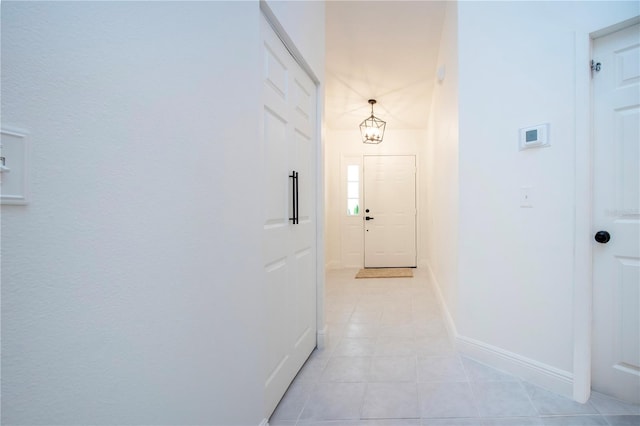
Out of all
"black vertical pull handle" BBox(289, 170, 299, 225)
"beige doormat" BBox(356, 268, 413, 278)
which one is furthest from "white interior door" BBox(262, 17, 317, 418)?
"beige doormat" BBox(356, 268, 413, 278)

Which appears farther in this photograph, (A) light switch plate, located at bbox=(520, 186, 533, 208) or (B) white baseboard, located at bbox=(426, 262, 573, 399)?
(A) light switch plate, located at bbox=(520, 186, 533, 208)

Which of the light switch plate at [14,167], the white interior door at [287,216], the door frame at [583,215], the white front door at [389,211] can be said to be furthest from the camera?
the white front door at [389,211]

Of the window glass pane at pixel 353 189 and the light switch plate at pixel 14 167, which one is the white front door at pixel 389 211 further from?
the light switch plate at pixel 14 167

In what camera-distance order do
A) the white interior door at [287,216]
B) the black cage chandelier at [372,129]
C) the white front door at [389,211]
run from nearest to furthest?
the white interior door at [287,216], the black cage chandelier at [372,129], the white front door at [389,211]

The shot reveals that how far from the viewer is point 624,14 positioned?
1.62m

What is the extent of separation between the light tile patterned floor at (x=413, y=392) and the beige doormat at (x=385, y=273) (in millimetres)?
2222

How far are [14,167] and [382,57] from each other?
372 cm

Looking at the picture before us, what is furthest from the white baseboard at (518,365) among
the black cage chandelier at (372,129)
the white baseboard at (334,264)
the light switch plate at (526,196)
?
the white baseboard at (334,264)

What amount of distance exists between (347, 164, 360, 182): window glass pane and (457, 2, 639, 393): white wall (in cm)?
362

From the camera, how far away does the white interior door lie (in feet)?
5.21

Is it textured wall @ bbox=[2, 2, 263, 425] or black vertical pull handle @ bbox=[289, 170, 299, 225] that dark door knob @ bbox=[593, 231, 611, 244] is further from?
textured wall @ bbox=[2, 2, 263, 425]

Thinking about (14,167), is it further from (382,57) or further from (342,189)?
(342,189)

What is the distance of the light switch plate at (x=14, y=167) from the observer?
512 mm

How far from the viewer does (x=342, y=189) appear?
5918 mm
